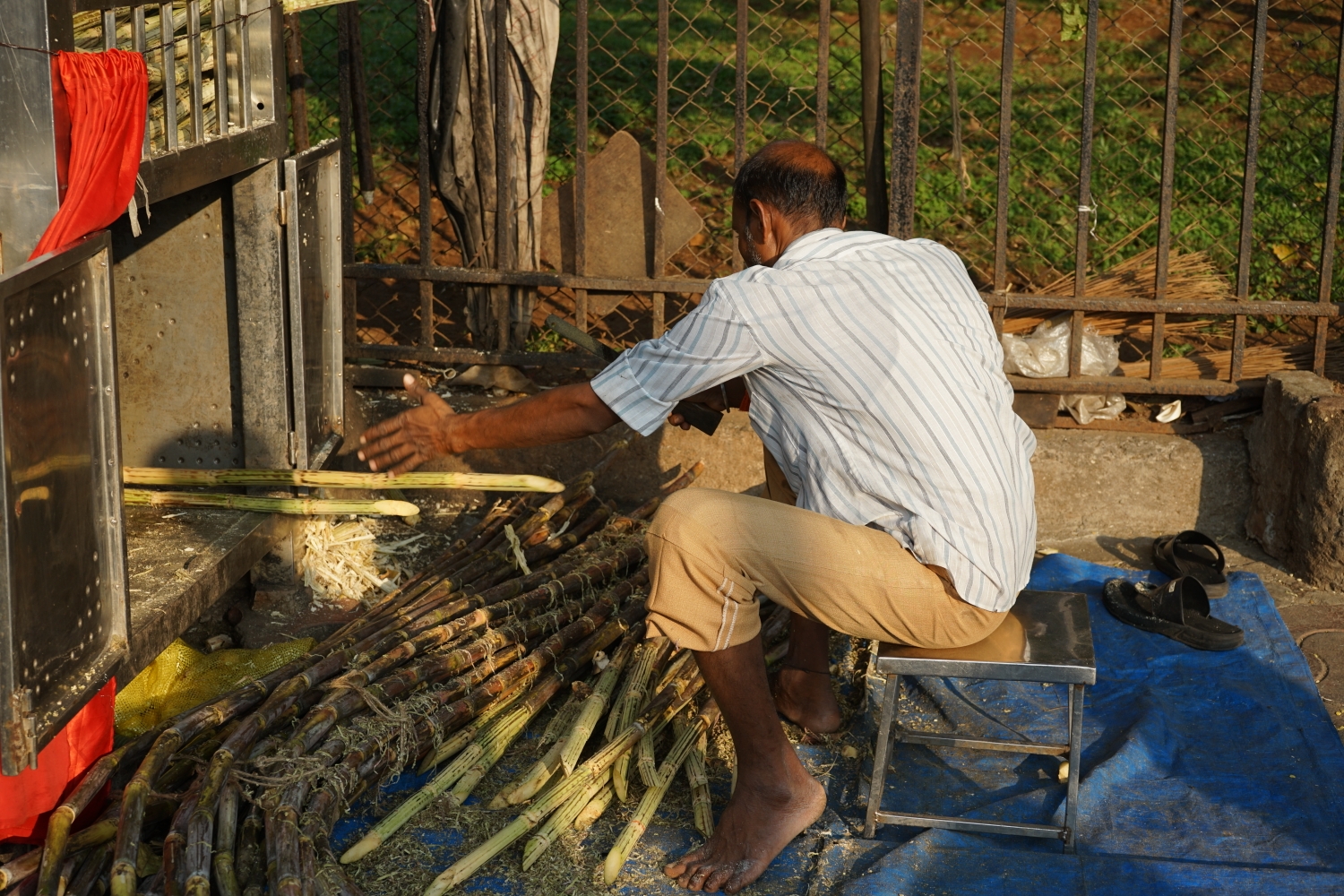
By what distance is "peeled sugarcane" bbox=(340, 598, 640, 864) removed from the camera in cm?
317

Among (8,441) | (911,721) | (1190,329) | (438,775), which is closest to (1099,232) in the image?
(1190,329)

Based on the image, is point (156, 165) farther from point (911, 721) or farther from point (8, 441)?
point (911, 721)

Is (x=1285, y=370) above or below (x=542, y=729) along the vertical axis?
above

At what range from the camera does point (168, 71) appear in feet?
12.0

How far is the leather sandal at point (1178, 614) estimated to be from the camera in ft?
14.2

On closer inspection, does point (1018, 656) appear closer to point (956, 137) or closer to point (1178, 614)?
point (1178, 614)

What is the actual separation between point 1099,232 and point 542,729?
550cm

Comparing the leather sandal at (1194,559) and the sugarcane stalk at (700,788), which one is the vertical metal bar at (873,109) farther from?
the sugarcane stalk at (700,788)

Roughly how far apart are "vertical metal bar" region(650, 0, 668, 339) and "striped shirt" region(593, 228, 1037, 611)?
2045mm

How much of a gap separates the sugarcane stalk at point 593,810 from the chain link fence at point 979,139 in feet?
8.93

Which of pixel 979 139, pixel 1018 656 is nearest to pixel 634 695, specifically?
pixel 1018 656

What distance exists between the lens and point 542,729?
391cm

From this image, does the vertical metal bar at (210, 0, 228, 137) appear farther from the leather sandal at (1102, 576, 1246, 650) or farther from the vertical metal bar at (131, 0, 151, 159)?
the leather sandal at (1102, 576, 1246, 650)

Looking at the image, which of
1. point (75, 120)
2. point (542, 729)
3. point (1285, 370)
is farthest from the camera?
point (1285, 370)
